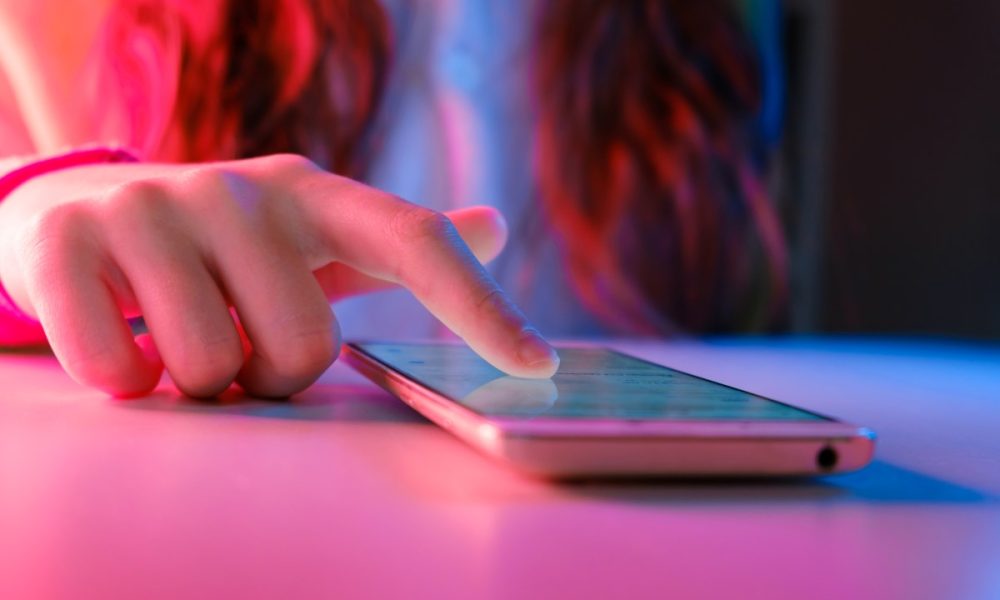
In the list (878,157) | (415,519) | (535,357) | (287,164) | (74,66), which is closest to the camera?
(415,519)

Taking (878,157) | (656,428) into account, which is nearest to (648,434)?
(656,428)

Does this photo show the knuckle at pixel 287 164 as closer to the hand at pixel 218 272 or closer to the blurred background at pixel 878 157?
the hand at pixel 218 272

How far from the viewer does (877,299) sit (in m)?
1.27

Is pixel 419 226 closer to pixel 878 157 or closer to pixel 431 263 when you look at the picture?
pixel 431 263

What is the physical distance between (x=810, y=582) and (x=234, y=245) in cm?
32

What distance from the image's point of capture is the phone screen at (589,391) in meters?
0.35

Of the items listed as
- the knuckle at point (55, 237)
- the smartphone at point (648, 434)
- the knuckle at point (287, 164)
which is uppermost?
the knuckle at point (287, 164)

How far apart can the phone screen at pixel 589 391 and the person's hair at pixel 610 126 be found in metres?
0.62

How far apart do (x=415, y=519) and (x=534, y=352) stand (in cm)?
14

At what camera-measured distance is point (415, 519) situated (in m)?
0.28

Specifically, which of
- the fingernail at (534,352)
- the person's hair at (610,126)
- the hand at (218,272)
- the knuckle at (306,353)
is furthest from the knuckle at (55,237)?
the person's hair at (610,126)

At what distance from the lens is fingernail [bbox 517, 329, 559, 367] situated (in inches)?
15.9

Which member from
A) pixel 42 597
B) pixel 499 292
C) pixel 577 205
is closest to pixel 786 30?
pixel 577 205

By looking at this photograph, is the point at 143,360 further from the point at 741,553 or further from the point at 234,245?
the point at 741,553
